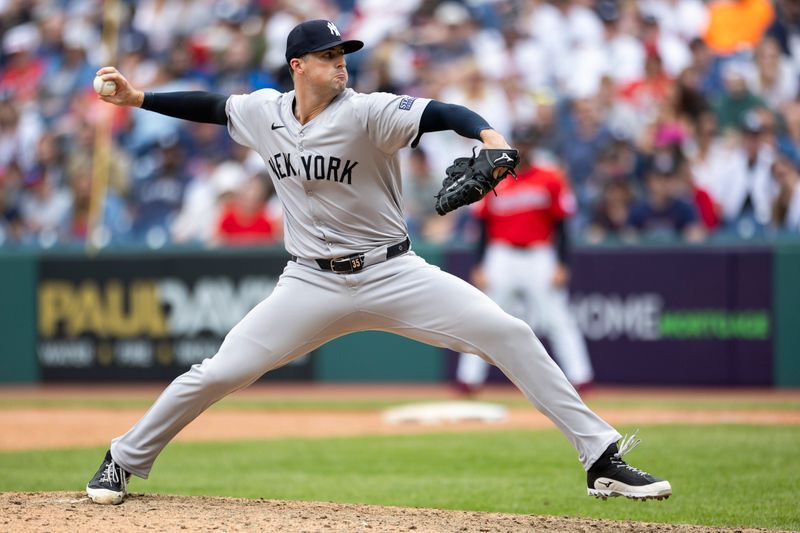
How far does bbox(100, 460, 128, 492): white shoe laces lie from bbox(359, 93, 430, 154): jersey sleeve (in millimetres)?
1875

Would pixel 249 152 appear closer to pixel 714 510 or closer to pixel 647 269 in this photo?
pixel 647 269

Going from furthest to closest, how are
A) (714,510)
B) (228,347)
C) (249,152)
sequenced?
(249,152) < (714,510) < (228,347)

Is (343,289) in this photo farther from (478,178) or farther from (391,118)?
(478,178)

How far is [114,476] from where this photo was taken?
5652 millimetres

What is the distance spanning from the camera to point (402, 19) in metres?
15.8

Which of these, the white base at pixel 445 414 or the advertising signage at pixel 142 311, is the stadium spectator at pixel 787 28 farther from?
the advertising signage at pixel 142 311

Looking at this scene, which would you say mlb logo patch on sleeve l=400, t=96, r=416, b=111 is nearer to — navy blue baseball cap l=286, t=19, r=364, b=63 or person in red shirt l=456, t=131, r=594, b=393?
navy blue baseball cap l=286, t=19, r=364, b=63

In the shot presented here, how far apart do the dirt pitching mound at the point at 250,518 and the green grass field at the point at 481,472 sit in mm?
730

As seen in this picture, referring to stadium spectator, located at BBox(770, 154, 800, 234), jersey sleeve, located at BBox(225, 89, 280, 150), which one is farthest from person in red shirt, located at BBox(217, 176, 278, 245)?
jersey sleeve, located at BBox(225, 89, 280, 150)

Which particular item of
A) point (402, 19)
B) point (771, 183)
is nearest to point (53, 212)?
point (402, 19)

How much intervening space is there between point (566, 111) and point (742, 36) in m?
2.15

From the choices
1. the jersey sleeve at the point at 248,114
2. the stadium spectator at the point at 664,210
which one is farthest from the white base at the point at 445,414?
the jersey sleeve at the point at 248,114

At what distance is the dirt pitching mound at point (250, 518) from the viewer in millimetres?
5133

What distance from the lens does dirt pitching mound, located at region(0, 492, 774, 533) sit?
16.8 ft
